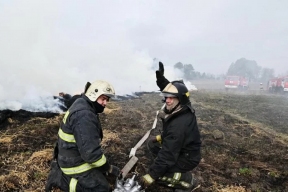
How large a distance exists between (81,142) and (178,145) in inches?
49.9

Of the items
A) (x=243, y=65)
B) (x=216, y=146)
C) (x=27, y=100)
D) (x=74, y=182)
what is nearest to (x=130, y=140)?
(x=216, y=146)

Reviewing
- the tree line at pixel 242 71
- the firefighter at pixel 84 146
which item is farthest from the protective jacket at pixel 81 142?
the tree line at pixel 242 71

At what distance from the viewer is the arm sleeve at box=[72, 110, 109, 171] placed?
2863mm

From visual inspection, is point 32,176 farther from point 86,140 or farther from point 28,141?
point 86,140

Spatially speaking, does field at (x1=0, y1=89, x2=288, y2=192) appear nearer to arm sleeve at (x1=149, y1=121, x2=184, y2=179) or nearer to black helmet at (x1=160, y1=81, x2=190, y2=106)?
arm sleeve at (x1=149, y1=121, x2=184, y2=179)

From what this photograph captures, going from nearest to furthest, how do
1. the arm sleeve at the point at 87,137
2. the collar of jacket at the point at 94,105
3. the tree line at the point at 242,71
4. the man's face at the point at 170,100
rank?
the arm sleeve at the point at 87,137 < the collar of jacket at the point at 94,105 < the man's face at the point at 170,100 < the tree line at the point at 242,71

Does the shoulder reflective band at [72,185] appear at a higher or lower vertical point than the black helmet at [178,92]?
lower

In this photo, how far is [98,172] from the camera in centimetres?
326

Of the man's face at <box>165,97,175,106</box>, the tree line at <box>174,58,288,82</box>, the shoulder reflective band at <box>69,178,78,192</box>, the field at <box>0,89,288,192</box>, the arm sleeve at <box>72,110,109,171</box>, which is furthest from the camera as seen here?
the tree line at <box>174,58,288,82</box>

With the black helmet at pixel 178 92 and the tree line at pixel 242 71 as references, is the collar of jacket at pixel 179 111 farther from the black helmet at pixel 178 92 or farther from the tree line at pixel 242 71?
the tree line at pixel 242 71

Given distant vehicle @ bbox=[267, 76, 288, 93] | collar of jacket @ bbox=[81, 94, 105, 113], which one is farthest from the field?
distant vehicle @ bbox=[267, 76, 288, 93]

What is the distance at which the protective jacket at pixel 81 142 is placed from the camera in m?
2.88

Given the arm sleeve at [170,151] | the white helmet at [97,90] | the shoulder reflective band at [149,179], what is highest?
the white helmet at [97,90]

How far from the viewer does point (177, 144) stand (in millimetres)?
3107
